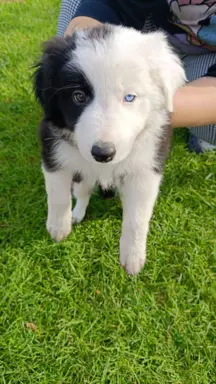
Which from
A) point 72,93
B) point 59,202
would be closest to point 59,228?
point 59,202

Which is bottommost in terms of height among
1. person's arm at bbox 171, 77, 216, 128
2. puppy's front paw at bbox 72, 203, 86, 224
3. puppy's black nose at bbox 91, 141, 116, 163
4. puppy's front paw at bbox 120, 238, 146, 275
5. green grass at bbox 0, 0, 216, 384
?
green grass at bbox 0, 0, 216, 384

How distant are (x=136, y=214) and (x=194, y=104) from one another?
2.45ft

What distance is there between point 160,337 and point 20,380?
2.46ft

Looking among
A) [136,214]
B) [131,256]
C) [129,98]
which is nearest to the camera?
[129,98]

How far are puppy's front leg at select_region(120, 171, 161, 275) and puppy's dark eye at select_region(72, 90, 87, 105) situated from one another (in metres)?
0.54

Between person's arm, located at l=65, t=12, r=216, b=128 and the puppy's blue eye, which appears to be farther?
person's arm, located at l=65, t=12, r=216, b=128

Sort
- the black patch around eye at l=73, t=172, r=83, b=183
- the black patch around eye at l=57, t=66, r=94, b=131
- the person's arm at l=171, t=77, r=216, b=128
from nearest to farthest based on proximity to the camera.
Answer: the black patch around eye at l=57, t=66, r=94, b=131
the black patch around eye at l=73, t=172, r=83, b=183
the person's arm at l=171, t=77, r=216, b=128

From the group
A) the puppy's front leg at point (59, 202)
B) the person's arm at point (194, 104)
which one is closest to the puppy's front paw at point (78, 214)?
the puppy's front leg at point (59, 202)

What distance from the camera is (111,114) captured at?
A: 163 centimetres

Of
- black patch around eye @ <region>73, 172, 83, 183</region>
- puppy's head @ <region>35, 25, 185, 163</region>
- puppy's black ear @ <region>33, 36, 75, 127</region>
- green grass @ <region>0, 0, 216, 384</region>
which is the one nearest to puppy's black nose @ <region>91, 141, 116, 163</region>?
puppy's head @ <region>35, 25, 185, 163</region>

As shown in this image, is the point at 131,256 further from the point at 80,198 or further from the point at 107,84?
the point at 107,84

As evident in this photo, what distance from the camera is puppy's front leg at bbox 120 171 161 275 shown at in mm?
2123

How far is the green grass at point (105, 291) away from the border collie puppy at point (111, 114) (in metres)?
0.26

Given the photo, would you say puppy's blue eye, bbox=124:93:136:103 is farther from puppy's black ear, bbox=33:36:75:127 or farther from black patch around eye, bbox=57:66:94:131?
puppy's black ear, bbox=33:36:75:127
